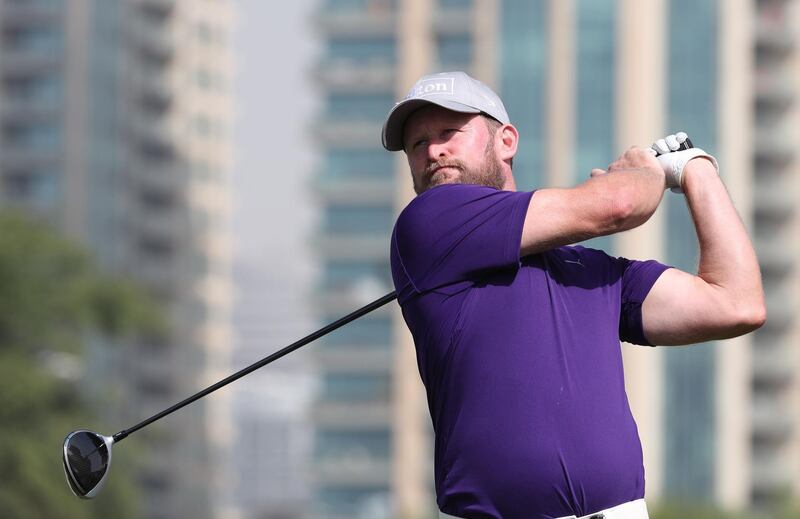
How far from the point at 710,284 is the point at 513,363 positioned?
1.96 feet

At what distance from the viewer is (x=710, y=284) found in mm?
4988

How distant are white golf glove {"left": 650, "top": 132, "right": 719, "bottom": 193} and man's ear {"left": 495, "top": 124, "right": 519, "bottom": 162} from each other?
360 mm

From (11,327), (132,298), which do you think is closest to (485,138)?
(11,327)

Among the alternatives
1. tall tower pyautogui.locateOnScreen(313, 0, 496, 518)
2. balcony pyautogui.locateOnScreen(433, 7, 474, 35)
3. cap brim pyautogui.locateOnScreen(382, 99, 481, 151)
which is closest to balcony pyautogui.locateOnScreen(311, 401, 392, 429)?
tall tower pyautogui.locateOnScreen(313, 0, 496, 518)

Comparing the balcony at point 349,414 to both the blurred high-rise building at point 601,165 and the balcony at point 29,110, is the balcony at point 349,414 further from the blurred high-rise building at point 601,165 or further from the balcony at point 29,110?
the balcony at point 29,110

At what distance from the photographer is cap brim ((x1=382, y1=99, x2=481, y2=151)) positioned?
5043 millimetres

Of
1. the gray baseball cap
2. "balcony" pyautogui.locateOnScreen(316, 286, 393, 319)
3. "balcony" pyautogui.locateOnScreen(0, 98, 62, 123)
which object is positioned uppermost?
"balcony" pyautogui.locateOnScreen(0, 98, 62, 123)

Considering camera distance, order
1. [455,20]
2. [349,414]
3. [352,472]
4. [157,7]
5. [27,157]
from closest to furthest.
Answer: [455,20] → [352,472] → [349,414] → [27,157] → [157,7]

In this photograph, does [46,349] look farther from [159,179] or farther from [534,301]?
[159,179]

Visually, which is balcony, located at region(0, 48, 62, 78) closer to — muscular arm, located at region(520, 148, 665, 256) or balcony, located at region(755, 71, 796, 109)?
balcony, located at region(755, 71, 796, 109)

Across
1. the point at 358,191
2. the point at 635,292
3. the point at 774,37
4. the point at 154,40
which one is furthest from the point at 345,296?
the point at 635,292

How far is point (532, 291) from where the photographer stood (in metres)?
4.81

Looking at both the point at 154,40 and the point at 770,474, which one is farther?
the point at 154,40

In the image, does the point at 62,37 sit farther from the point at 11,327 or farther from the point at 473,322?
the point at 473,322
